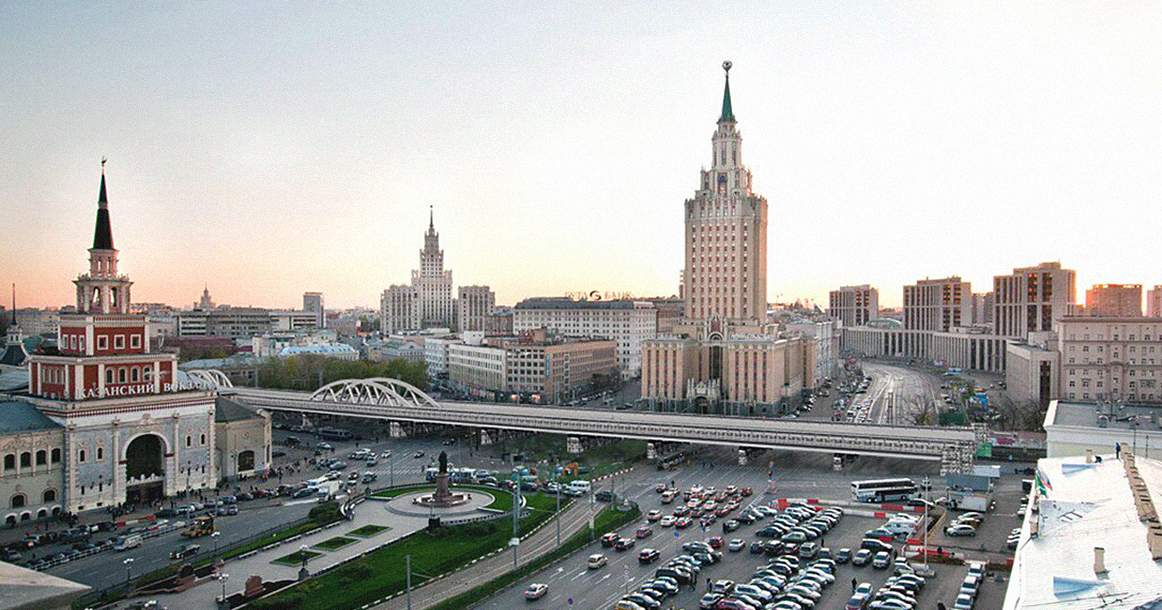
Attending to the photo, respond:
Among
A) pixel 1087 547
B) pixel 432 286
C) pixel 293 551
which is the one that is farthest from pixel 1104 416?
pixel 432 286

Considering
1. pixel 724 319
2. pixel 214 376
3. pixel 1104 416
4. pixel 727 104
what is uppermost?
pixel 727 104

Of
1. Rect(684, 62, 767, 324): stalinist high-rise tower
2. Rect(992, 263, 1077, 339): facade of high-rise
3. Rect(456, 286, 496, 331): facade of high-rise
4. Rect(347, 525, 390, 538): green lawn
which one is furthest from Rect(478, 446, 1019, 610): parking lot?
Rect(456, 286, 496, 331): facade of high-rise

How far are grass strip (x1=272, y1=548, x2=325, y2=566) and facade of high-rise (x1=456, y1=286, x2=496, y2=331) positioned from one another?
12558 cm

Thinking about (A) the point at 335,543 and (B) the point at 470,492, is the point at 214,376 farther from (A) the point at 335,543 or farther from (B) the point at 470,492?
(A) the point at 335,543

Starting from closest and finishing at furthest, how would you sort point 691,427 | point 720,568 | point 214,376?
point 720,568
point 691,427
point 214,376

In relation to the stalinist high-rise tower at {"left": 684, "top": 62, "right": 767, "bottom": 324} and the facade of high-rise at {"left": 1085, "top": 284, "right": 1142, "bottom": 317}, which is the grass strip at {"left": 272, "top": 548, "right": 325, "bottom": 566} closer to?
the stalinist high-rise tower at {"left": 684, "top": 62, "right": 767, "bottom": 324}

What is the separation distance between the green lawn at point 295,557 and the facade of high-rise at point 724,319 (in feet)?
151

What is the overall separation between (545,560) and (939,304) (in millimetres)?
130570

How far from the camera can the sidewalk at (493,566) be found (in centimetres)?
2779

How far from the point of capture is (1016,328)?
113438mm

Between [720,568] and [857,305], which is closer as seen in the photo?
[720,568]

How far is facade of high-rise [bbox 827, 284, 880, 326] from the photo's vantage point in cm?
17975

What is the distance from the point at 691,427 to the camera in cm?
5303

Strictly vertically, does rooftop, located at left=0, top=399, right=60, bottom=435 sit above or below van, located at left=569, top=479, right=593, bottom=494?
above
